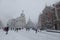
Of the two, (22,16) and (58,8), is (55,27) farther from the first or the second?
(22,16)

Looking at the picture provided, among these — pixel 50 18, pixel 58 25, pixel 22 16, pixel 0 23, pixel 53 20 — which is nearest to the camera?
pixel 58 25

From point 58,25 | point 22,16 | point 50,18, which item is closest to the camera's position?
point 58,25

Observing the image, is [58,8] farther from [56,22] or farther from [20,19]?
[20,19]

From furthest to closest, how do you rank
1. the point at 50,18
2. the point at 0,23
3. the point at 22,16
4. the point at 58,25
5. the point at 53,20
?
1. the point at 22,16
2. the point at 0,23
3. the point at 50,18
4. the point at 53,20
5. the point at 58,25

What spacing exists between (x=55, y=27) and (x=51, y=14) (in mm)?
7631

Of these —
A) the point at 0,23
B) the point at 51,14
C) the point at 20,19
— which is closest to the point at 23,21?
the point at 20,19

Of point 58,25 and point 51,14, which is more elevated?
point 51,14

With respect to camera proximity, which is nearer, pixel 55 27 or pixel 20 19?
pixel 55 27

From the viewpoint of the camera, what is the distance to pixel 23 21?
157000 mm

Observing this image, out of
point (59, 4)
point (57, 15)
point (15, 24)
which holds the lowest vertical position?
point (15, 24)

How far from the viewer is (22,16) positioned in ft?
524

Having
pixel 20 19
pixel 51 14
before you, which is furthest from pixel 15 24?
pixel 51 14

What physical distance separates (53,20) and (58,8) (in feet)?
18.3

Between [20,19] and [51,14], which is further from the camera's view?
[20,19]
